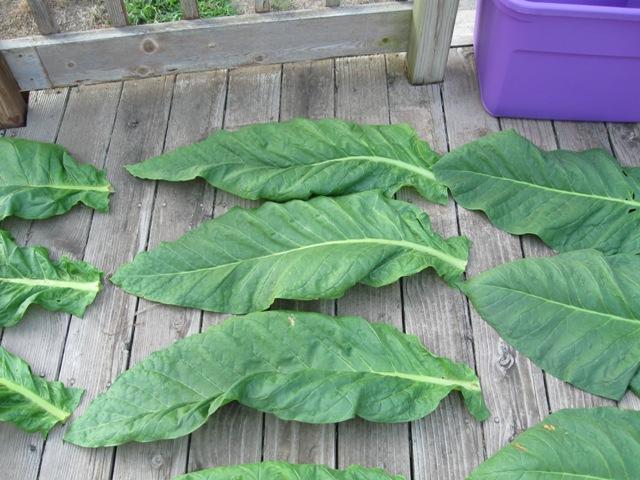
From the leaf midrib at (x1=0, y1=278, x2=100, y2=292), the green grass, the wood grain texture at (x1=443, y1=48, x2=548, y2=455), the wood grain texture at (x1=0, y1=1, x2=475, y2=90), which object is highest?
the wood grain texture at (x1=0, y1=1, x2=475, y2=90)

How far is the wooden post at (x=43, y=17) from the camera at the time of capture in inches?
70.4

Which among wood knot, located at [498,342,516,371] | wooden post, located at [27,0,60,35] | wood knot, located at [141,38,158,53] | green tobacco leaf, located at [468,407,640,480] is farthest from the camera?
wood knot, located at [141,38,158,53]

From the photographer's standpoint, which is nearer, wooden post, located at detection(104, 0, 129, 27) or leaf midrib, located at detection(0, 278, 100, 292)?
leaf midrib, located at detection(0, 278, 100, 292)

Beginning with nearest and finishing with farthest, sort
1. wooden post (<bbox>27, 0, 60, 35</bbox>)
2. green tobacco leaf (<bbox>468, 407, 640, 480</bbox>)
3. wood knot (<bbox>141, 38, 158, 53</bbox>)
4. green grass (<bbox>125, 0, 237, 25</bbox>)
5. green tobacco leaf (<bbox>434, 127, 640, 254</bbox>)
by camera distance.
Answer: green tobacco leaf (<bbox>468, 407, 640, 480</bbox>)
green tobacco leaf (<bbox>434, 127, 640, 254</bbox>)
wooden post (<bbox>27, 0, 60, 35</bbox>)
wood knot (<bbox>141, 38, 158, 53</bbox>)
green grass (<bbox>125, 0, 237, 25</bbox>)

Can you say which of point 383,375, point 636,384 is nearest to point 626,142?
point 636,384

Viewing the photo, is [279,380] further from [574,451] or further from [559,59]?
[559,59]

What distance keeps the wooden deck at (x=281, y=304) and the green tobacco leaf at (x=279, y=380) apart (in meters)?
0.07

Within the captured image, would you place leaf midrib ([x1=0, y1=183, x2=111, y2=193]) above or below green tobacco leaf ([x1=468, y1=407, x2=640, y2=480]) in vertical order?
above

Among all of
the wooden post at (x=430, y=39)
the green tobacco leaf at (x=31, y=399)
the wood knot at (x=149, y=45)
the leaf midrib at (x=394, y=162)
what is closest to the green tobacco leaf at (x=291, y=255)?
the leaf midrib at (x=394, y=162)

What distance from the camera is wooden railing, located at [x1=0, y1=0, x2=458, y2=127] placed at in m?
1.87

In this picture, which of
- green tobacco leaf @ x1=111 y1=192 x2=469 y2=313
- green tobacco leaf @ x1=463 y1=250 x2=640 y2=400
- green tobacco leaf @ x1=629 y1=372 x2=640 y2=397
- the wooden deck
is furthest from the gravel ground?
green tobacco leaf @ x1=629 y1=372 x2=640 y2=397

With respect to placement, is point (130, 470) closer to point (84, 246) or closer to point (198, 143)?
point (84, 246)

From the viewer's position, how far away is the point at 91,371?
153 cm

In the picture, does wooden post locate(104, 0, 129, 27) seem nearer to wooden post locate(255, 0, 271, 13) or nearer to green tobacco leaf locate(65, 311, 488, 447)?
wooden post locate(255, 0, 271, 13)
